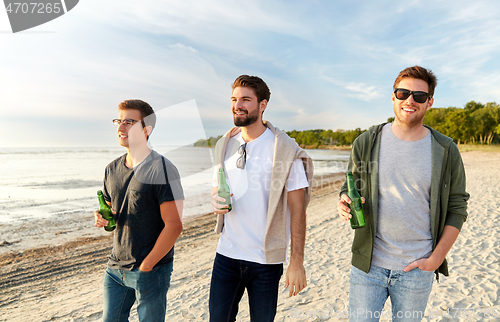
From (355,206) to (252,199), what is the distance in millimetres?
928

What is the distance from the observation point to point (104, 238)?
331 inches

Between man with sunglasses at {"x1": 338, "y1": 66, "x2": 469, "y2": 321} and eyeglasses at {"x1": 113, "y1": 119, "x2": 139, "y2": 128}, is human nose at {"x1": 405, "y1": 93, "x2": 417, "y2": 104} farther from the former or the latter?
eyeglasses at {"x1": 113, "y1": 119, "x2": 139, "y2": 128}

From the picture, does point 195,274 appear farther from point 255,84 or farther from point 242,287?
point 255,84

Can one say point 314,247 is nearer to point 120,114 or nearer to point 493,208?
point 120,114

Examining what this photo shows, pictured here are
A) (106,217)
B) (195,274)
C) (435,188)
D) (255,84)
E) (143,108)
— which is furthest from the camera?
(195,274)

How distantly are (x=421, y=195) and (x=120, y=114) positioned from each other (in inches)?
110

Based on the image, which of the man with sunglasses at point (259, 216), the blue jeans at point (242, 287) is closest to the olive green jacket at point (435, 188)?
the man with sunglasses at point (259, 216)

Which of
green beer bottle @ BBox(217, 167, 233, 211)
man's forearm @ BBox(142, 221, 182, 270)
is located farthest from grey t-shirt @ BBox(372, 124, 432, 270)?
man's forearm @ BBox(142, 221, 182, 270)

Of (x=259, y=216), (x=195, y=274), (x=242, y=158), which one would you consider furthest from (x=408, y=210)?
(x=195, y=274)

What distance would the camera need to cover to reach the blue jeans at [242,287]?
2391 millimetres

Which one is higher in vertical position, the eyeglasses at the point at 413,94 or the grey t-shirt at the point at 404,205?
the eyeglasses at the point at 413,94

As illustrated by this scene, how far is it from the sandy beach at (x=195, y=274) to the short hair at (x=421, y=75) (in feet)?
10.4

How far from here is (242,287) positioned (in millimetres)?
2520

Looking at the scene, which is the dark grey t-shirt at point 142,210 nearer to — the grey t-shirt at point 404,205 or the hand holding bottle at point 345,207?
the hand holding bottle at point 345,207
